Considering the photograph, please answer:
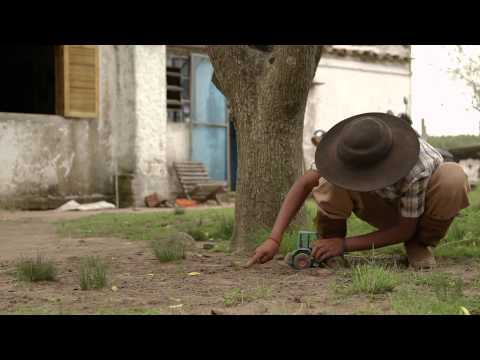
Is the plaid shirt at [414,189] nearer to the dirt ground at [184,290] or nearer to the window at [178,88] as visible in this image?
the dirt ground at [184,290]

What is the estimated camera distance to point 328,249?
3582mm

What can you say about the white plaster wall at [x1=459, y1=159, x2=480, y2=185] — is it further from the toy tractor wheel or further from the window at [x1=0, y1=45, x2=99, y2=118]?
the toy tractor wheel

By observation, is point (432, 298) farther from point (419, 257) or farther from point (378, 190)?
point (419, 257)

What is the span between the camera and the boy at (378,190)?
3221mm

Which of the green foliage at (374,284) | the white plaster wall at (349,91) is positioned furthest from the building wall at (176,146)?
the green foliage at (374,284)

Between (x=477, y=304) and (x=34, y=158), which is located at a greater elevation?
(x=34, y=158)

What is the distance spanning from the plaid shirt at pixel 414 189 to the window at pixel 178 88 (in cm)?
1057

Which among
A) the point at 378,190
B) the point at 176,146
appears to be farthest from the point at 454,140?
the point at 378,190

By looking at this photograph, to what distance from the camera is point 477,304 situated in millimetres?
2588

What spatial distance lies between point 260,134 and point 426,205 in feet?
5.24
